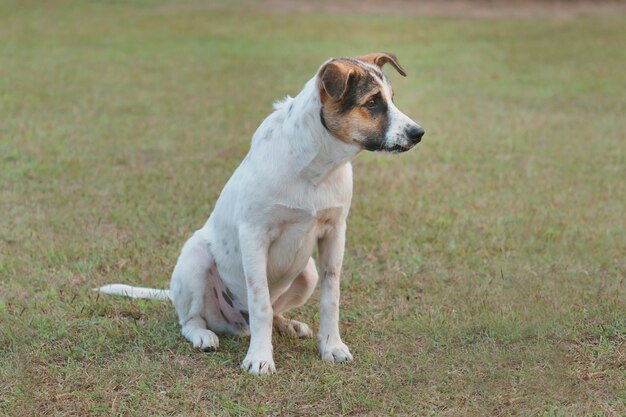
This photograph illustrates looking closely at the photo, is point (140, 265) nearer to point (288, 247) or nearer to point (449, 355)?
point (288, 247)

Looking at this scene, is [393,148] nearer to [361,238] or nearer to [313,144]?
[313,144]

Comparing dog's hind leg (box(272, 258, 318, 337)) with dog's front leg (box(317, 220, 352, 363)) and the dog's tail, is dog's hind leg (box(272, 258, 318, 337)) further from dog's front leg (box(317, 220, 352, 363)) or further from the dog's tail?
the dog's tail

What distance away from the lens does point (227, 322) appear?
534cm

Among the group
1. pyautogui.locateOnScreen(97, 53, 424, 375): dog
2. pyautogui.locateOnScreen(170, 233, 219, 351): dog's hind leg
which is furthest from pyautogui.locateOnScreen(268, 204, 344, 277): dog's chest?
pyautogui.locateOnScreen(170, 233, 219, 351): dog's hind leg

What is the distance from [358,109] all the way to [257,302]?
114 cm

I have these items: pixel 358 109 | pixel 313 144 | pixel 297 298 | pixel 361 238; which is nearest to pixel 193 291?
pixel 297 298

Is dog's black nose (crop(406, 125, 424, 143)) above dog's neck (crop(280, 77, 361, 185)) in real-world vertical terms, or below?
above

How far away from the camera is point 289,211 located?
4.70 meters

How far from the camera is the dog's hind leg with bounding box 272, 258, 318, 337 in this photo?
5336mm

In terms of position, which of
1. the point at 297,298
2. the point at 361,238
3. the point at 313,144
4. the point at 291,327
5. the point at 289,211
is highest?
the point at 313,144

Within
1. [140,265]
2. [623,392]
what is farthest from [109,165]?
[623,392]

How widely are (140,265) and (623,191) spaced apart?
15.3 feet

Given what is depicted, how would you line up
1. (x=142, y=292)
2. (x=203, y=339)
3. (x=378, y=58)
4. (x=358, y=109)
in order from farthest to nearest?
(x=142, y=292), (x=203, y=339), (x=378, y=58), (x=358, y=109)

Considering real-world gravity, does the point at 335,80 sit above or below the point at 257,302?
above
